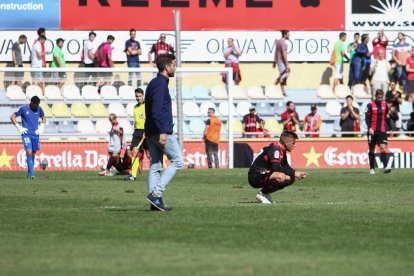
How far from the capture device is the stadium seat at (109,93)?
115 feet

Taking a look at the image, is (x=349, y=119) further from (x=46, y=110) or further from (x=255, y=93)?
(x=46, y=110)

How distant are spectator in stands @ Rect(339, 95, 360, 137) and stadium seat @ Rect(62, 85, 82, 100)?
323 inches

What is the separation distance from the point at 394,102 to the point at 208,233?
24945mm

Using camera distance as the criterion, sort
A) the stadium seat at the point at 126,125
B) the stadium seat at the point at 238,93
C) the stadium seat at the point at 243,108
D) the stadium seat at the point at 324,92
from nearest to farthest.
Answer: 1. the stadium seat at the point at 126,125
2. the stadium seat at the point at 243,108
3. the stadium seat at the point at 238,93
4. the stadium seat at the point at 324,92

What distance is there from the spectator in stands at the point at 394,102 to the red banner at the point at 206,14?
3.34 metres

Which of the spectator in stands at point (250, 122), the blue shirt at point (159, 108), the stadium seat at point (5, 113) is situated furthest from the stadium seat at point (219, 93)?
the blue shirt at point (159, 108)

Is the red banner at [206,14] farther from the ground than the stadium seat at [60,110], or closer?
farther from the ground

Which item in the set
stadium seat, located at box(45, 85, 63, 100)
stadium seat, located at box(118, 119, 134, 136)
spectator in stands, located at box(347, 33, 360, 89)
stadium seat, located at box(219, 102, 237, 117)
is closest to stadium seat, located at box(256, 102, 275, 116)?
stadium seat, located at box(219, 102, 237, 117)

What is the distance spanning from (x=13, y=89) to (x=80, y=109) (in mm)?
2227

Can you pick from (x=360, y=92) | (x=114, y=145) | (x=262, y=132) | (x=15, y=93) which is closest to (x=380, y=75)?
(x=360, y=92)

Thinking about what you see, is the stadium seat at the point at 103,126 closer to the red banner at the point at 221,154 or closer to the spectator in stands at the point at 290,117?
the red banner at the point at 221,154

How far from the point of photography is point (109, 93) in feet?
115

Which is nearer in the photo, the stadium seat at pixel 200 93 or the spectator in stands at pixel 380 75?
the stadium seat at pixel 200 93

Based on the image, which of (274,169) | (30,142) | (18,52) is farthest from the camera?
(18,52)
